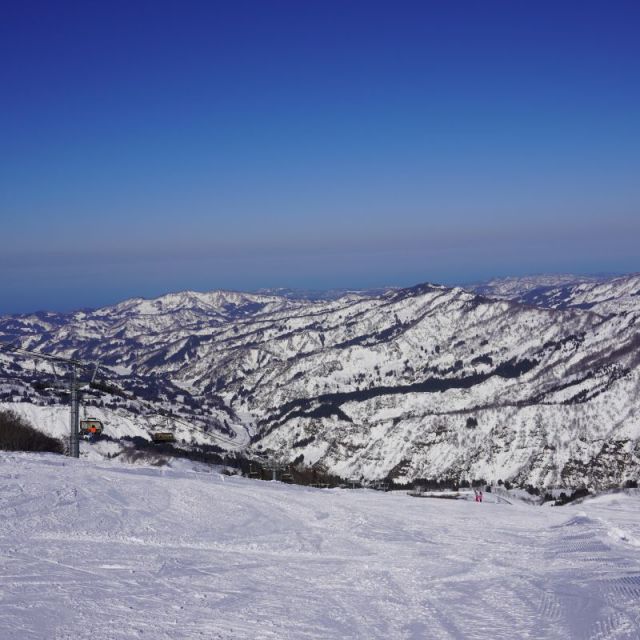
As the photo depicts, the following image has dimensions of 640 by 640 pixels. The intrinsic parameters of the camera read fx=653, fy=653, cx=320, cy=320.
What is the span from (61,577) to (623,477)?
19291 cm

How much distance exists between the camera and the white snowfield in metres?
14.5

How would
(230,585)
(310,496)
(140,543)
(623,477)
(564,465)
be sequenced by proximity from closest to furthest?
(230,585) → (140,543) → (310,496) → (623,477) → (564,465)

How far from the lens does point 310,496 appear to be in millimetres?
38219

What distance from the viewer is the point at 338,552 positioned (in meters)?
23.8

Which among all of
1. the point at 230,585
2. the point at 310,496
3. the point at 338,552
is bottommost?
the point at 310,496

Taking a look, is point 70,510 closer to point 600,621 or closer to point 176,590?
point 176,590

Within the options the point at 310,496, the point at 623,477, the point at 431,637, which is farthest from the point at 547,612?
the point at 623,477

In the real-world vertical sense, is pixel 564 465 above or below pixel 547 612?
below

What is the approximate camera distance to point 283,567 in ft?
68.1

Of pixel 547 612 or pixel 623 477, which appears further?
pixel 623 477

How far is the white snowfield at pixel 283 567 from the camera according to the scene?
47.7 ft

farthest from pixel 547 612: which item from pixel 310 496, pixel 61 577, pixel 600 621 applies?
pixel 310 496

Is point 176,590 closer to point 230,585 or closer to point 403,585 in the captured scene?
point 230,585

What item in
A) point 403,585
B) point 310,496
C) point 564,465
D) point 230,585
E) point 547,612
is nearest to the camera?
point 547,612
